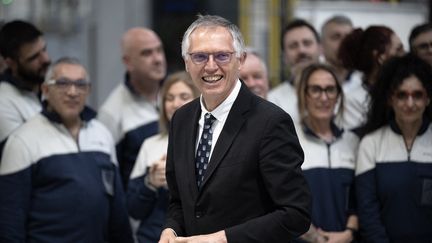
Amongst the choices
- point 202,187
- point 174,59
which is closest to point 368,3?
point 174,59

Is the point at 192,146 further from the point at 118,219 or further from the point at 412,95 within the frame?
the point at 118,219

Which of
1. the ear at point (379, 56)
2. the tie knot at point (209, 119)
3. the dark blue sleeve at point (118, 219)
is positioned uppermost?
the tie knot at point (209, 119)

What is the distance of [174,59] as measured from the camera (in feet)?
20.6

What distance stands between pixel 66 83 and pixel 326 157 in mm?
1420

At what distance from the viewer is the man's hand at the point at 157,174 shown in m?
3.72

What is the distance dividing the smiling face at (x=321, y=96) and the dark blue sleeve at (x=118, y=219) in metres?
1.12

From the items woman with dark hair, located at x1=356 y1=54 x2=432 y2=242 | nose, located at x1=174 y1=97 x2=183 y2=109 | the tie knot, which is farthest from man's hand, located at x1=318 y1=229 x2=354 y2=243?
the tie knot

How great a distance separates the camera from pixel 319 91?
3.88 metres

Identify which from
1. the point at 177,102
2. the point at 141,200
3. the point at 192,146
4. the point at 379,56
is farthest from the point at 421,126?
the point at 192,146

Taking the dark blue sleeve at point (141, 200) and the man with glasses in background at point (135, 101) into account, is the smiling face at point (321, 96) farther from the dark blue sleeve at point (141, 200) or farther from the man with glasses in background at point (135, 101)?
the man with glasses in background at point (135, 101)

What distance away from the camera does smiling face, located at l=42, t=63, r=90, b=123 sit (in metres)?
3.89

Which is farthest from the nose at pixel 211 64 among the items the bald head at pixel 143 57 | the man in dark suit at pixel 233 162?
the bald head at pixel 143 57

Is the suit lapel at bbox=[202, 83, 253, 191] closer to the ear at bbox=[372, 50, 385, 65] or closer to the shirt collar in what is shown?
the shirt collar

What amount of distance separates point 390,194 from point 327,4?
327cm
